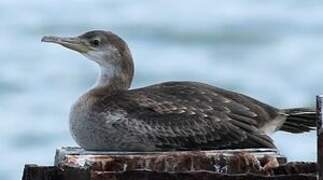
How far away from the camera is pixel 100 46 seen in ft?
27.4

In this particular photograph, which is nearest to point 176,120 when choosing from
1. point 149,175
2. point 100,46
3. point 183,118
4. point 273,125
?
point 183,118

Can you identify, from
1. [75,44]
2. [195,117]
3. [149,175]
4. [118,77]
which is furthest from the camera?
[75,44]

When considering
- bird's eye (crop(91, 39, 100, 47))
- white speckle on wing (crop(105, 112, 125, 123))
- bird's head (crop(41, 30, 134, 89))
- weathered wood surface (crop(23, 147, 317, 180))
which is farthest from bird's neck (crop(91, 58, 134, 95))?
weathered wood surface (crop(23, 147, 317, 180))

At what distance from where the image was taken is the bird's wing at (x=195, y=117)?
737cm

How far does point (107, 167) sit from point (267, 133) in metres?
2.82

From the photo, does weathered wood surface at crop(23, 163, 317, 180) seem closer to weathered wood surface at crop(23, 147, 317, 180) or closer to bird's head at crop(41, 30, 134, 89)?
weathered wood surface at crop(23, 147, 317, 180)

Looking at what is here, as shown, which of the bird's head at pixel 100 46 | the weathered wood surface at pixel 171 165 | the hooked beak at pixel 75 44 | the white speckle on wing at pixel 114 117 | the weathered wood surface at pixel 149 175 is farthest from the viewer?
the hooked beak at pixel 75 44

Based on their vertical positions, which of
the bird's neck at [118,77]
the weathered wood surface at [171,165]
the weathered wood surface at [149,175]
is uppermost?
the bird's neck at [118,77]

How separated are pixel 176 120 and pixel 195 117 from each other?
0.14 metres

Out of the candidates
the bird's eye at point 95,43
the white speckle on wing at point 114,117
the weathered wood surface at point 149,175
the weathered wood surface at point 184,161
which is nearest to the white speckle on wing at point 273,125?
the white speckle on wing at point 114,117

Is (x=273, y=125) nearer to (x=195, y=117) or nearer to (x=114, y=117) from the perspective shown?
(x=195, y=117)

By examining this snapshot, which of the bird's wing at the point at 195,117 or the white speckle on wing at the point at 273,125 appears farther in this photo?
the white speckle on wing at the point at 273,125

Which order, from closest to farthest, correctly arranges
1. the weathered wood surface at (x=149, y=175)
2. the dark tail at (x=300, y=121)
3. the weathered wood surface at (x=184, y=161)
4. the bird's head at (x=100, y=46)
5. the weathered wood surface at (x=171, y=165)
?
the weathered wood surface at (x=149, y=175) → the weathered wood surface at (x=171, y=165) → the weathered wood surface at (x=184, y=161) → the dark tail at (x=300, y=121) → the bird's head at (x=100, y=46)

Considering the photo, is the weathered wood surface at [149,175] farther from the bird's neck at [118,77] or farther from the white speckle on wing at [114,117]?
the bird's neck at [118,77]
